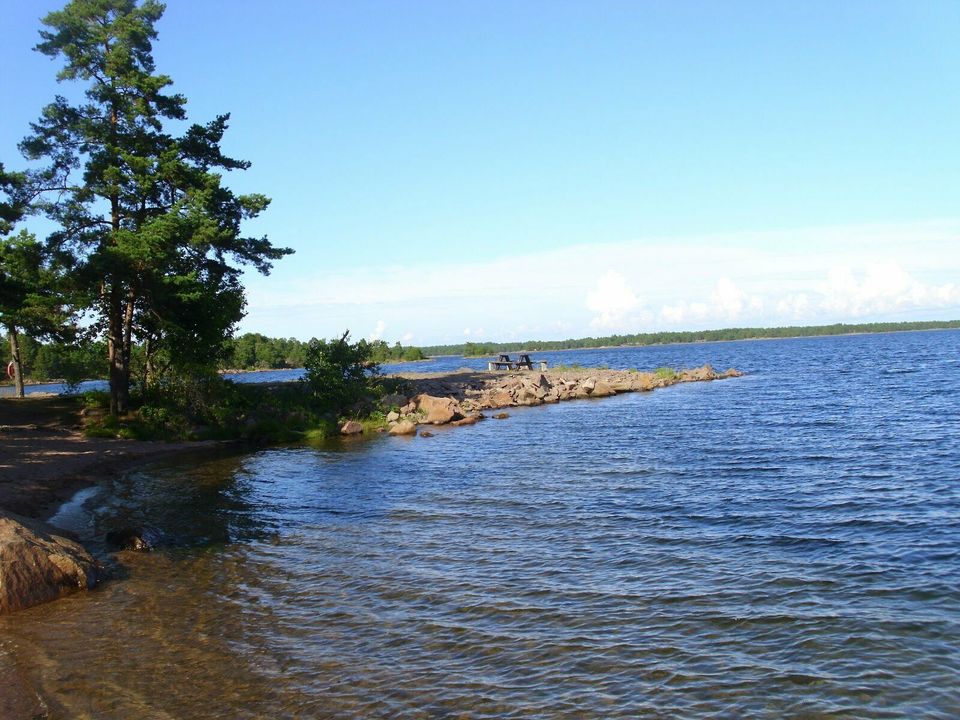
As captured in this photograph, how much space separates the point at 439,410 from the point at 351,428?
18.4 feet

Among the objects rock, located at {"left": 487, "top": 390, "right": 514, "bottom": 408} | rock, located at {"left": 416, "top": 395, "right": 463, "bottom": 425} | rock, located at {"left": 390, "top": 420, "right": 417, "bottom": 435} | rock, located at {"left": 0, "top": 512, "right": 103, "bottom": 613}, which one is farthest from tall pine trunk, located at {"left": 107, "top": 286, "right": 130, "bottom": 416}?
rock, located at {"left": 487, "top": 390, "right": 514, "bottom": 408}

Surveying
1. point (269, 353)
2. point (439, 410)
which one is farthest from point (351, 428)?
point (269, 353)

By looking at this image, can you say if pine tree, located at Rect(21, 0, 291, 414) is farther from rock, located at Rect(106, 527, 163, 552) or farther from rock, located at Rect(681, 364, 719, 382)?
rock, located at Rect(681, 364, 719, 382)

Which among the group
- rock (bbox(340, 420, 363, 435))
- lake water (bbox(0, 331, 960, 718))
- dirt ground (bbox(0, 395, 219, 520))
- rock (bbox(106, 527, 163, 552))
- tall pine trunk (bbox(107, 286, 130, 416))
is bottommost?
lake water (bbox(0, 331, 960, 718))

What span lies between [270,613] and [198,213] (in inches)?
954

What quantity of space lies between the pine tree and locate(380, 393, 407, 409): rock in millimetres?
10938

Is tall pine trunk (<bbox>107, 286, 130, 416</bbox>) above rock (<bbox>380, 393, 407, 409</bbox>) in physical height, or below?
above

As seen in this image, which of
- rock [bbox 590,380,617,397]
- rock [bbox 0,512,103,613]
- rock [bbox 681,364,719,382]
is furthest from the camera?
rock [bbox 681,364,719,382]

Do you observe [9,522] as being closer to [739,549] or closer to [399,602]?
[399,602]

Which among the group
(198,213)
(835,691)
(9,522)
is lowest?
(835,691)

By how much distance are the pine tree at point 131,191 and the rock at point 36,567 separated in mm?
18791

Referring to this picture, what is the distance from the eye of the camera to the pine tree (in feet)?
102

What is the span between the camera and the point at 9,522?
509 inches

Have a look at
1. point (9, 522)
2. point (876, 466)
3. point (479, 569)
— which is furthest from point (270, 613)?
point (876, 466)
